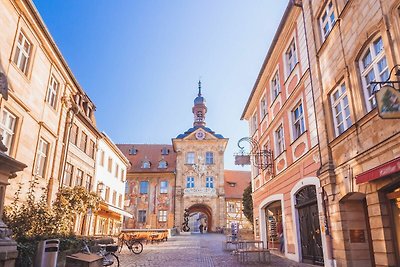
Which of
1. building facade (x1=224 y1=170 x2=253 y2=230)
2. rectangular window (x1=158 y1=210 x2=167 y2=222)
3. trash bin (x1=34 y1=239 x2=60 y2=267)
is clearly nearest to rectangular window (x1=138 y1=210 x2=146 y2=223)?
rectangular window (x1=158 y1=210 x2=167 y2=222)

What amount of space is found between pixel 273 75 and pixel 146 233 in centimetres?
1624

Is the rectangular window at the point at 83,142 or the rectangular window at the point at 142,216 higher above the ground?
the rectangular window at the point at 83,142

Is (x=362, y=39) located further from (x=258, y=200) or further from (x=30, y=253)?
(x=258, y=200)

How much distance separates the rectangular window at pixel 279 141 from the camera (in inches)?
604

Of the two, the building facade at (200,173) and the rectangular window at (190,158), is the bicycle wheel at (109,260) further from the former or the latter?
the rectangular window at (190,158)

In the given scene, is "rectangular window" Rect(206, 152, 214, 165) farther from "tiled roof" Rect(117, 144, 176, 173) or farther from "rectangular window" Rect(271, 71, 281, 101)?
"rectangular window" Rect(271, 71, 281, 101)

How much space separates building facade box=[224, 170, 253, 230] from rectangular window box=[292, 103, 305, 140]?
32198 mm

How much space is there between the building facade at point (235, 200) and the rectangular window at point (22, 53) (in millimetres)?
35814

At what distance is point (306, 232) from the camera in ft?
40.0

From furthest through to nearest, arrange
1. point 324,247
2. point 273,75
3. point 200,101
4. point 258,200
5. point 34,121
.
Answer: point 200,101 → point 258,200 → point 273,75 → point 34,121 → point 324,247

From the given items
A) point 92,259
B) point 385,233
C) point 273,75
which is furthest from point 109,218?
point 385,233

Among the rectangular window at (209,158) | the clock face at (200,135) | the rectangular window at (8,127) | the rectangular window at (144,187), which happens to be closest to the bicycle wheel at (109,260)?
the rectangular window at (8,127)

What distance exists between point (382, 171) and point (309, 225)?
→ 599cm

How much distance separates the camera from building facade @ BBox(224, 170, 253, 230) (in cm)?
4759
